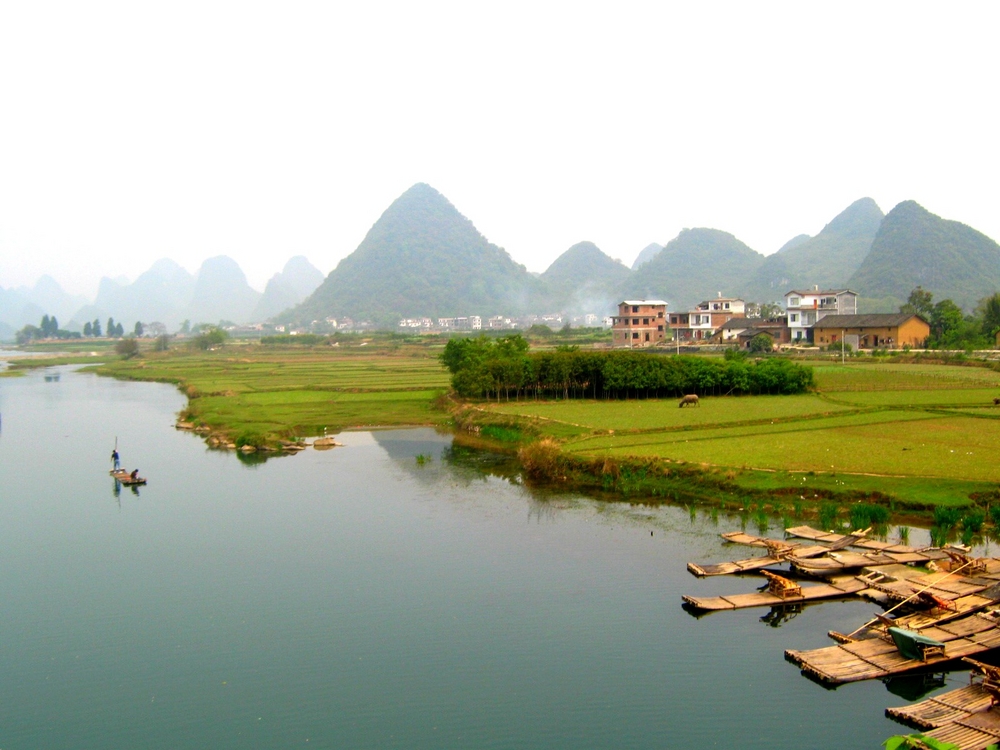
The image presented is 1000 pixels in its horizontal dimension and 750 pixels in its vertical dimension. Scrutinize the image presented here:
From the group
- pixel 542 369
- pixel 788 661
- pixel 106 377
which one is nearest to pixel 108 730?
pixel 788 661

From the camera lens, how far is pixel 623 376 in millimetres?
40188

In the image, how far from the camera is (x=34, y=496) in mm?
27734

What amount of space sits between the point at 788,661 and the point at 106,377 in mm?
76118

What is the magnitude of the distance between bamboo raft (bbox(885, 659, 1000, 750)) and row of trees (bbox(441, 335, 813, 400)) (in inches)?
1089

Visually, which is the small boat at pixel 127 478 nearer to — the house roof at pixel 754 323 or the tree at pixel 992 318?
the house roof at pixel 754 323

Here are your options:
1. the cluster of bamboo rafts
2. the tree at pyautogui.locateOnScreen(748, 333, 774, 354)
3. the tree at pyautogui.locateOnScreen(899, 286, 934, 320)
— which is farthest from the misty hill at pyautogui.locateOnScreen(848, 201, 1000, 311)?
the cluster of bamboo rafts

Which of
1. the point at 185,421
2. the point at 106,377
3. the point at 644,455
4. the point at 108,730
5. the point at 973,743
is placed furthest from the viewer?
the point at 106,377

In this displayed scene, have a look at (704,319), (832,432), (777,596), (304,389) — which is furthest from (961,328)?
(777,596)

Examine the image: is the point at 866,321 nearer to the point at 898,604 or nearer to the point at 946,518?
the point at 946,518

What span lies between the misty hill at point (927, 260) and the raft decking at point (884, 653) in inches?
4916

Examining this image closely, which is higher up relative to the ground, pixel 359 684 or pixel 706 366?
pixel 706 366

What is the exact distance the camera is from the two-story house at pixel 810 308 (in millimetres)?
70562

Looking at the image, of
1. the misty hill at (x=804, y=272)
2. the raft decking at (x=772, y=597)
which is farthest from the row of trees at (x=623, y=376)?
the misty hill at (x=804, y=272)

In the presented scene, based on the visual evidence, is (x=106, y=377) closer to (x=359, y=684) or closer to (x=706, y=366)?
(x=706, y=366)
